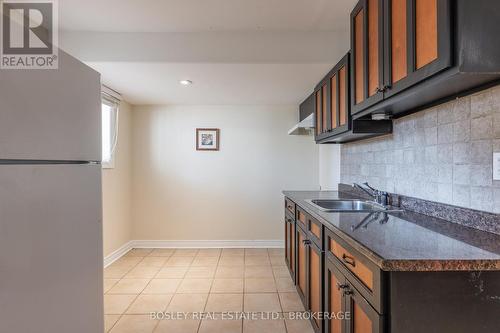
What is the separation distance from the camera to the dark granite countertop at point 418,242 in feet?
3.03

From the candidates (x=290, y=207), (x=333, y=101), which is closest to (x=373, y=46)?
(x=333, y=101)

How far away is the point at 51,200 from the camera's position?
102 cm

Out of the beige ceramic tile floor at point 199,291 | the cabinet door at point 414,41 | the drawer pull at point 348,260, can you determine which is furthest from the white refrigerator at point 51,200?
the cabinet door at point 414,41

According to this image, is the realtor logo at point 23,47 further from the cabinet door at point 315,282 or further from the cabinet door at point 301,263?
the cabinet door at point 301,263

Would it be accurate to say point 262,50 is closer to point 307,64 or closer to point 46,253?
point 307,64

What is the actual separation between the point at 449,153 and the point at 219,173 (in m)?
3.19

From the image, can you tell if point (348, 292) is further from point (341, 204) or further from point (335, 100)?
point (335, 100)

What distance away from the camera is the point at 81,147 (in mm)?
1209

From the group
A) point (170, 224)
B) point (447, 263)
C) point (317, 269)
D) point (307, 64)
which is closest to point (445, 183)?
point (447, 263)

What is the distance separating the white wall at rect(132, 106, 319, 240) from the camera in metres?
4.27

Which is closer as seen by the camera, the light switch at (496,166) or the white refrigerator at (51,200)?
the white refrigerator at (51,200)

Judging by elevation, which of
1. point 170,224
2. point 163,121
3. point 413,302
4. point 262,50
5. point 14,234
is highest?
point 262,50

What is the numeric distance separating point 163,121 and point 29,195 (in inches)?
137

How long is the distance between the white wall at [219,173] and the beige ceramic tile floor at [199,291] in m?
0.44
